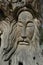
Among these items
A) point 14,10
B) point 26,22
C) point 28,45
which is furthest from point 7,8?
point 28,45

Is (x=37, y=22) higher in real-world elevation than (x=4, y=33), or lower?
higher

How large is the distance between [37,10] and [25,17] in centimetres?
18

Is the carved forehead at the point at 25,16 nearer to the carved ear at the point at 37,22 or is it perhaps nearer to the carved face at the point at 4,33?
the carved ear at the point at 37,22

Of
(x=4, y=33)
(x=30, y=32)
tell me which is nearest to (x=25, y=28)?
(x=30, y=32)

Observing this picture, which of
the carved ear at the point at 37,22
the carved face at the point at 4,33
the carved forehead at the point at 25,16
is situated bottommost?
the carved face at the point at 4,33

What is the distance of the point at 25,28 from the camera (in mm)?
3068

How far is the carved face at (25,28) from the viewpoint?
9.96ft

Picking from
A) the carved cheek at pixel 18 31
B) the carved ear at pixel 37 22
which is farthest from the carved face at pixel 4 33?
the carved ear at pixel 37 22

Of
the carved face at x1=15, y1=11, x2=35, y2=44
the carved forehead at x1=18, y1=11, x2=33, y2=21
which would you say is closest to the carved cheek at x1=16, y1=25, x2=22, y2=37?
the carved face at x1=15, y1=11, x2=35, y2=44

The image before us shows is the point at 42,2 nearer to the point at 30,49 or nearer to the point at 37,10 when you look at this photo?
the point at 37,10

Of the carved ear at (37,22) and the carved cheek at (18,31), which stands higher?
the carved ear at (37,22)

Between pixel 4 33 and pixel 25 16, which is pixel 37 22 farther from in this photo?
pixel 4 33

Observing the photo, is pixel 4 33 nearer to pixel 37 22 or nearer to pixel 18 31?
pixel 18 31

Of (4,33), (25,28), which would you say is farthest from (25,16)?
(4,33)
